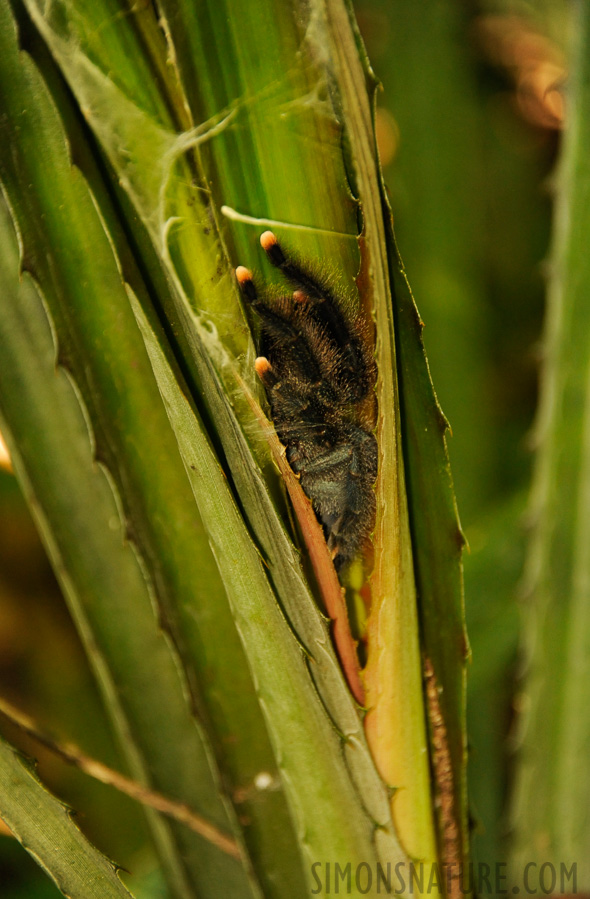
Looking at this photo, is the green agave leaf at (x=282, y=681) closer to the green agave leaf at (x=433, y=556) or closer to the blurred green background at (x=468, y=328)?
the green agave leaf at (x=433, y=556)

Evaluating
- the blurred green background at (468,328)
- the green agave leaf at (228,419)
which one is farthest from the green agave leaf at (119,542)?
the blurred green background at (468,328)

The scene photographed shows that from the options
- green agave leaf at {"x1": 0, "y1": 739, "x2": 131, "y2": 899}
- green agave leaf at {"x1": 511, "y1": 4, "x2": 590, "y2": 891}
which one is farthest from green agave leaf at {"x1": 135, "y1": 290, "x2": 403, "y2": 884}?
green agave leaf at {"x1": 511, "y1": 4, "x2": 590, "y2": 891}

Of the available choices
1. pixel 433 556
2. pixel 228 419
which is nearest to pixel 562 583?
pixel 433 556

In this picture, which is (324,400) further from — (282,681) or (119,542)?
(119,542)

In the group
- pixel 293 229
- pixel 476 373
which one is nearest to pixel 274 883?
pixel 293 229

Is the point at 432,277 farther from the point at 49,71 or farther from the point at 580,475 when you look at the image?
the point at 49,71

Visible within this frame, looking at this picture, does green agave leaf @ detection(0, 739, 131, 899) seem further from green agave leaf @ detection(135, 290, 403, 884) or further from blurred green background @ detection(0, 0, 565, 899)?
blurred green background @ detection(0, 0, 565, 899)
